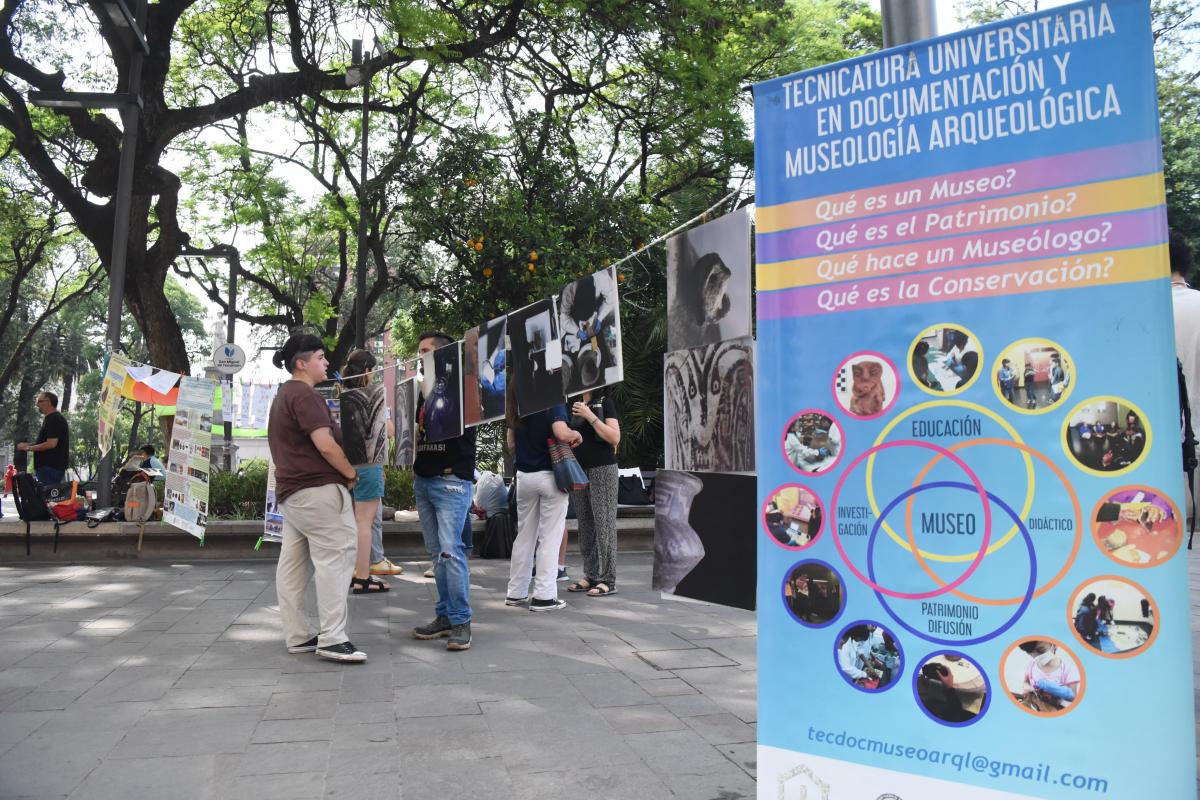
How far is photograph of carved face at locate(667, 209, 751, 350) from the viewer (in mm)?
3152

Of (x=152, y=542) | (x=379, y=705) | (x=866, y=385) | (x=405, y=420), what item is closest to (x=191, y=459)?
(x=152, y=542)

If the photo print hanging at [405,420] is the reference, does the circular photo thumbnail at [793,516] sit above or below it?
below

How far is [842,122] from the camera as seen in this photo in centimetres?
254

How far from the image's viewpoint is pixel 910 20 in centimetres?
Answer: 272

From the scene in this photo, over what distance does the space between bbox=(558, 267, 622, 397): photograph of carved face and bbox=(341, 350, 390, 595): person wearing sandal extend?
283 centimetres

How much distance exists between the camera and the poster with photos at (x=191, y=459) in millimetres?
8891

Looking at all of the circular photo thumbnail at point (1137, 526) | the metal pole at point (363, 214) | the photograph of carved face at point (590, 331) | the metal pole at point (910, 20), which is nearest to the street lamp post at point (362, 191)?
the metal pole at point (363, 214)

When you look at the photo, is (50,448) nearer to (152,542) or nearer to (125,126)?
(152,542)

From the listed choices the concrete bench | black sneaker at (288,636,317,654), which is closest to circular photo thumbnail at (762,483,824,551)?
black sneaker at (288,636,317,654)

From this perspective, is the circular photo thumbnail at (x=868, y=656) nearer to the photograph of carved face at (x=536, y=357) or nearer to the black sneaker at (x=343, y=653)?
the photograph of carved face at (x=536, y=357)

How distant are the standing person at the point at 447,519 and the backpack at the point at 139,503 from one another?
16.9 feet

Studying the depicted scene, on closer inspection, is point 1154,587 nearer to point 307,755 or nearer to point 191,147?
point 307,755

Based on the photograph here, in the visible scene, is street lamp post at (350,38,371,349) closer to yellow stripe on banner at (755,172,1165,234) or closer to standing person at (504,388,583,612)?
standing person at (504,388,583,612)

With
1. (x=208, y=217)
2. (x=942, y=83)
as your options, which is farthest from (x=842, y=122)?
(x=208, y=217)
